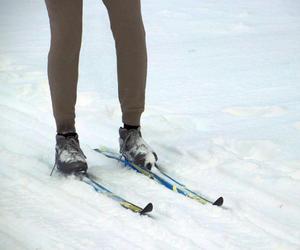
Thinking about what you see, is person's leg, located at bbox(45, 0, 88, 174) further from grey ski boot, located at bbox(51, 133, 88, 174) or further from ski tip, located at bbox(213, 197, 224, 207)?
ski tip, located at bbox(213, 197, 224, 207)

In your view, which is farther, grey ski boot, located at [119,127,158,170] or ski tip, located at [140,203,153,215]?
grey ski boot, located at [119,127,158,170]

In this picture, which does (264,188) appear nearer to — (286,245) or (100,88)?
(286,245)

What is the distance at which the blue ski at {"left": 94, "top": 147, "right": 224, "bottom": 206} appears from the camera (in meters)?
2.20

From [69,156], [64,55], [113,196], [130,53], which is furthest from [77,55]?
[113,196]

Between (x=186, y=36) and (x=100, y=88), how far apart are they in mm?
2080

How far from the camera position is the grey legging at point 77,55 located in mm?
2307

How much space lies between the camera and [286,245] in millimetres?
1835

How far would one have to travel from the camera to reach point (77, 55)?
2373mm

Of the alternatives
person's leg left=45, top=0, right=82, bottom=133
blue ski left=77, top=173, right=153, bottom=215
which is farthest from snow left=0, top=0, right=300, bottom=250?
person's leg left=45, top=0, right=82, bottom=133

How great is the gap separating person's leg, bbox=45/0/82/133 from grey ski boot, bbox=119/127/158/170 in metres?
0.26

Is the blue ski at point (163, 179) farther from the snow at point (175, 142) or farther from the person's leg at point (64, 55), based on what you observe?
the person's leg at point (64, 55)

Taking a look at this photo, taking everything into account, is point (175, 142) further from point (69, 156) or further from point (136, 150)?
point (69, 156)

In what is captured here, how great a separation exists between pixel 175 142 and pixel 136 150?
0.45 metres

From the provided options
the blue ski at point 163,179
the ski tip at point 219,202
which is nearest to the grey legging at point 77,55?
the blue ski at point 163,179
